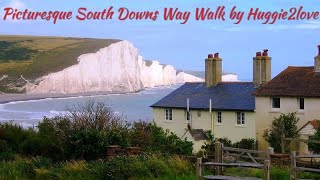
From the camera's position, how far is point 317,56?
43875 millimetres

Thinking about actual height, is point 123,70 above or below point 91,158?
above

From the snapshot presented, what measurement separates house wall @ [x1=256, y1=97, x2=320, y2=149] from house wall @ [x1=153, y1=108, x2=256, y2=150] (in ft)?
1.76

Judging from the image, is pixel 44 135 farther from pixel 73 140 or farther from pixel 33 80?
pixel 33 80

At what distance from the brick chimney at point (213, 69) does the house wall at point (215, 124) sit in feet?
12.6

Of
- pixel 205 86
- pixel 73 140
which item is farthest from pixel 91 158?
pixel 205 86

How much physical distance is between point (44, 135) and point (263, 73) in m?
27.1

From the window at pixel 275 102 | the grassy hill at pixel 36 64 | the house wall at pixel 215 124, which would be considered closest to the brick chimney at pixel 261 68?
the window at pixel 275 102

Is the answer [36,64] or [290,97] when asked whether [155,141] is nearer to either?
[290,97]

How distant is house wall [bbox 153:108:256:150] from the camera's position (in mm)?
45625

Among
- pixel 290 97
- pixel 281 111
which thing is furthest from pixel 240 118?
pixel 290 97

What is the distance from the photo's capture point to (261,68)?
47938mm

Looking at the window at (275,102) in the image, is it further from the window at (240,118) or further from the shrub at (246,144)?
the shrub at (246,144)

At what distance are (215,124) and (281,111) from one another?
487 cm

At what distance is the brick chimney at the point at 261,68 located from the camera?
1838 inches
